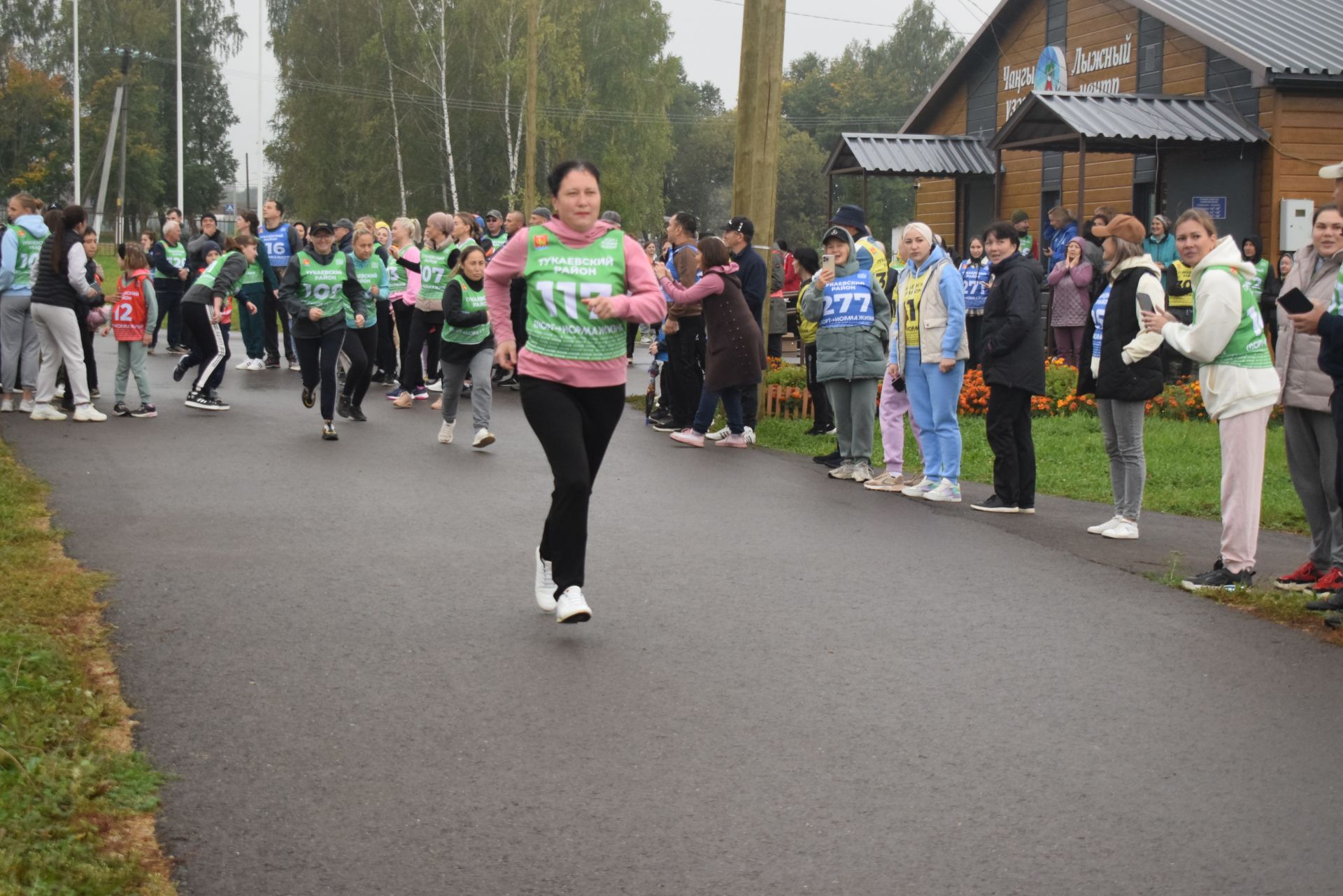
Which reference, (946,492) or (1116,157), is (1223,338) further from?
(1116,157)

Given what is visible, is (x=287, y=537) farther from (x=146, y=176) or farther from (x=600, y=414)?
(x=146, y=176)

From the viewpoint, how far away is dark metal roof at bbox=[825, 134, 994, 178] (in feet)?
89.7

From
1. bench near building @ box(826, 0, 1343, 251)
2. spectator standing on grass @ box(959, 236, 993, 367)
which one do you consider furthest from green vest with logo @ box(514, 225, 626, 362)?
bench near building @ box(826, 0, 1343, 251)

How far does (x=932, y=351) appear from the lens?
35.6 ft

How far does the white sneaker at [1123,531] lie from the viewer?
9.59m

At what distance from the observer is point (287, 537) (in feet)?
29.1

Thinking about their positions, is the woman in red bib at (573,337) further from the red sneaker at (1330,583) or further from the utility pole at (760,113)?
the utility pole at (760,113)

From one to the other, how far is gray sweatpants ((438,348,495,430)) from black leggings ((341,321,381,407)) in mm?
1048

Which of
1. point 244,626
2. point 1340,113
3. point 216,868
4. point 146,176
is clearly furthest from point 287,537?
point 146,176

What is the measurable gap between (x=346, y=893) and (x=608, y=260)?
3.53 meters

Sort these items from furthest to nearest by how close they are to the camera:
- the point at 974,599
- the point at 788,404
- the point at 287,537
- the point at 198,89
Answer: the point at 198,89
the point at 788,404
the point at 287,537
the point at 974,599

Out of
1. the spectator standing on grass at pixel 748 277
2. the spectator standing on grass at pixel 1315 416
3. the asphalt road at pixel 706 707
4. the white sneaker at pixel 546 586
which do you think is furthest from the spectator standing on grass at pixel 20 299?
the spectator standing on grass at pixel 1315 416

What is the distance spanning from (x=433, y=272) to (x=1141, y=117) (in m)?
10.9

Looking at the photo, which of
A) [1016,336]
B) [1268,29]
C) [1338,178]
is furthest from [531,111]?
[1338,178]
